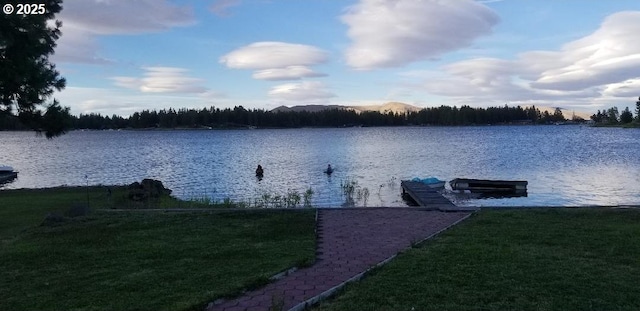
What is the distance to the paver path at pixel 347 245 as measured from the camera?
722cm

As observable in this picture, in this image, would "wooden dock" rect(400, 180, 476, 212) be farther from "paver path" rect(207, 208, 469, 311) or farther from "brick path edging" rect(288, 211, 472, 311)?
"brick path edging" rect(288, 211, 472, 311)

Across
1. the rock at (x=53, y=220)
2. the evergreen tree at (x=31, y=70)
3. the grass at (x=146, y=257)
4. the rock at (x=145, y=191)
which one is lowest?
the rock at (x=145, y=191)

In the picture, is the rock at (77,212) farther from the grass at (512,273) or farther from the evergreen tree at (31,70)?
the grass at (512,273)

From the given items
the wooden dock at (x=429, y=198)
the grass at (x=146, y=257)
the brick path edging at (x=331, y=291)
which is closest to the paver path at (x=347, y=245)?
the brick path edging at (x=331, y=291)

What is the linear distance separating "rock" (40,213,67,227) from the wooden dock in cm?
1030

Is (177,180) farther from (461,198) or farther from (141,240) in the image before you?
(141,240)

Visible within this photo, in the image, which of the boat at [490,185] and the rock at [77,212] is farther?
the boat at [490,185]

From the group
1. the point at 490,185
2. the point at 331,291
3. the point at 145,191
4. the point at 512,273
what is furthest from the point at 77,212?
the point at 490,185

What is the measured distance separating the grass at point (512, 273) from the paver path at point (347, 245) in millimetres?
465

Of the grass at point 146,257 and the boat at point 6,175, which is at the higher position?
the grass at point 146,257

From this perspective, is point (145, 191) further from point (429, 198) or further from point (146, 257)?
point (146, 257)

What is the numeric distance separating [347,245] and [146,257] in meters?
3.82

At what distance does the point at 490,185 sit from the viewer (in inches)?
1254

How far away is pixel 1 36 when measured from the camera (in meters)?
10.1
